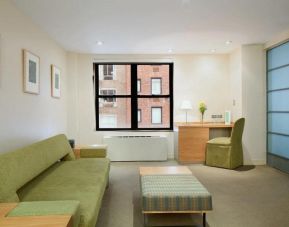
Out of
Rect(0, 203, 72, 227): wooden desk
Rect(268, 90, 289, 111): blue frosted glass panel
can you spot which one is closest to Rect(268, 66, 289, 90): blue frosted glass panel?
Rect(268, 90, 289, 111): blue frosted glass panel

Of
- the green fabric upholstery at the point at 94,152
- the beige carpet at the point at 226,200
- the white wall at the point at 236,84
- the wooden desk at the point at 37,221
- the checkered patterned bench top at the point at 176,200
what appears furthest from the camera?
the white wall at the point at 236,84

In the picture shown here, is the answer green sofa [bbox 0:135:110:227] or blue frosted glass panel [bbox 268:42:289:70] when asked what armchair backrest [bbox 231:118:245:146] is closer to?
blue frosted glass panel [bbox 268:42:289:70]

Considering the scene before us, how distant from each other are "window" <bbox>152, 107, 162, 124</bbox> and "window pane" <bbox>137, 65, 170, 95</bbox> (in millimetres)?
374

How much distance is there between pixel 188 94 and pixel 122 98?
4.99 ft

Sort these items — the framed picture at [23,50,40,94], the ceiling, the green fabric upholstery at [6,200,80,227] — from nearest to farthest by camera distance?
1. the green fabric upholstery at [6,200,80,227]
2. the ceiling
3. the framed picture at [23,50,40,94]

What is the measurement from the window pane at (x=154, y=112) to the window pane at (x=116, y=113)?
30cm

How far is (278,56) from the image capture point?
14.8ft

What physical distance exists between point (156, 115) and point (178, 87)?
32.4 inches

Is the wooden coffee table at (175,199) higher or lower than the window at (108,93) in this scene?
lower

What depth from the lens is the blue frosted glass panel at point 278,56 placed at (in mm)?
4270

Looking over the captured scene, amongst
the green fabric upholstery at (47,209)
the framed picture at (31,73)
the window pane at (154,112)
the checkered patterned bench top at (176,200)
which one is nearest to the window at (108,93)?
the window pane at (154,112)

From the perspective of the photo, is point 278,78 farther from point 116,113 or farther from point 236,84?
point 116,113

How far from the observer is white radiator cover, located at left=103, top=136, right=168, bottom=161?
5.45 metres

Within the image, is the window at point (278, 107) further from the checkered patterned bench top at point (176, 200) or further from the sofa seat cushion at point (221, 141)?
the checkered patterned bench top at point (176, 200)
